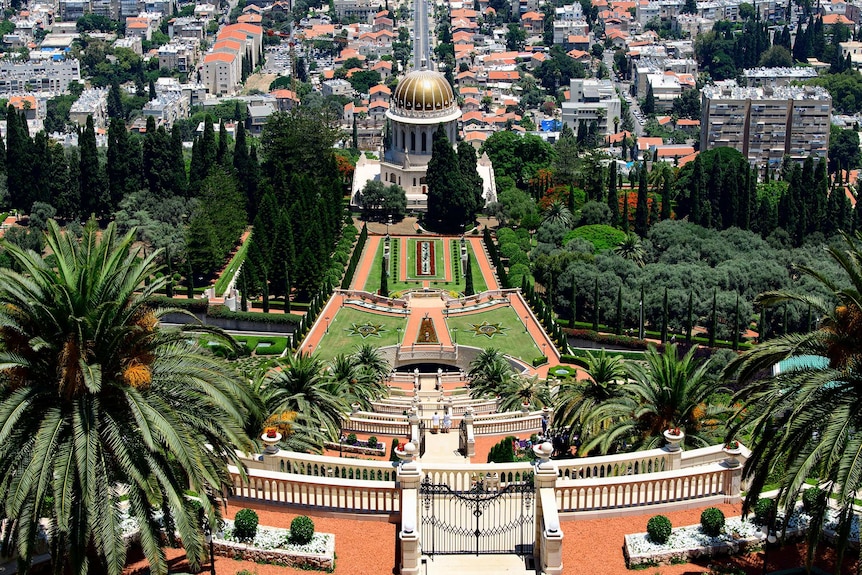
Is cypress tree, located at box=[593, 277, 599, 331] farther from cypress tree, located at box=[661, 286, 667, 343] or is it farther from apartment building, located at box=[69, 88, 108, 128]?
apartment building, located at box=[69, 88, 108, 128]

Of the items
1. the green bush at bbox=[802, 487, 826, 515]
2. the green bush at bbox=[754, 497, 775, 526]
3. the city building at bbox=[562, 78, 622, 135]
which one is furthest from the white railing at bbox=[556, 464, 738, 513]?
the city building at bbox=[562, 78, 622, 135]

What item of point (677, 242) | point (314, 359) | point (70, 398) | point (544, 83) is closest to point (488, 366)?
point (314, 359)

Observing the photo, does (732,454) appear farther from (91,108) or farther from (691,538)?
(91,108)

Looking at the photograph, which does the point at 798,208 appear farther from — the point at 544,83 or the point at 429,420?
the point at 544,83

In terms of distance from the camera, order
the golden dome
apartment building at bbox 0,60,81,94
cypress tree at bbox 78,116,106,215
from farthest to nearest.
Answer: apartment building at bbox 0,60,81,94 < the golden dome < cypress tree at bbox 78,116,106,215

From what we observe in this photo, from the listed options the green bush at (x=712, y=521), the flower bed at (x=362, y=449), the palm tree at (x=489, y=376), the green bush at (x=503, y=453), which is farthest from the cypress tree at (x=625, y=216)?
the green bush at (x=712, y=521)

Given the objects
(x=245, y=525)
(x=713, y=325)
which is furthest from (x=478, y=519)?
(x=713, y=325)
